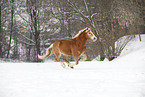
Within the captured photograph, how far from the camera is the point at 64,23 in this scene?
1827cm

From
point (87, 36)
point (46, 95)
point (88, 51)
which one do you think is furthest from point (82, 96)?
point (88, 51)

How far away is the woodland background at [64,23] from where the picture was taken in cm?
1409

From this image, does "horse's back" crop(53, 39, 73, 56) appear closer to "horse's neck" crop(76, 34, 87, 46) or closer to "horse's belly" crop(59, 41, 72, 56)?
"horse's belly" crop(59, 41, 72, 56)

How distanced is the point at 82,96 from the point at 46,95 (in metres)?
0.52

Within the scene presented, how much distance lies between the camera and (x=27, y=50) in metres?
20.2

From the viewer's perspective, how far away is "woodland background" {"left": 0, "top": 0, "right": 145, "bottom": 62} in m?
14.1

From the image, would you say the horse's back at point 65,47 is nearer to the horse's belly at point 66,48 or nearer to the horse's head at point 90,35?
the horse's belly at point 66,48

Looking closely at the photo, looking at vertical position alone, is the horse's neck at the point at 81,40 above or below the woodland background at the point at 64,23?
below

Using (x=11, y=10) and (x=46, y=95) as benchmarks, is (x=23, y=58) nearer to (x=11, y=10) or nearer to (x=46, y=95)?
(x=11, y=10)

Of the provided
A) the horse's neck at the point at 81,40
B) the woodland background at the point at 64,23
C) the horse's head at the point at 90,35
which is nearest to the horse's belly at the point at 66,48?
the horse's neck at the point at 81,40

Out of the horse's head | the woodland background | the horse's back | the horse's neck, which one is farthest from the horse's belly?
the woodland background

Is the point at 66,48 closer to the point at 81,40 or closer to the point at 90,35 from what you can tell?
the point at 81,40

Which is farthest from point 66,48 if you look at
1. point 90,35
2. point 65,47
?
point 90,35

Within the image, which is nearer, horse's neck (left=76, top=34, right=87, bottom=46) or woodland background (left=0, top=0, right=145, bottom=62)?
horse's neck (left=76, top=34, right=87, bottom=46)
